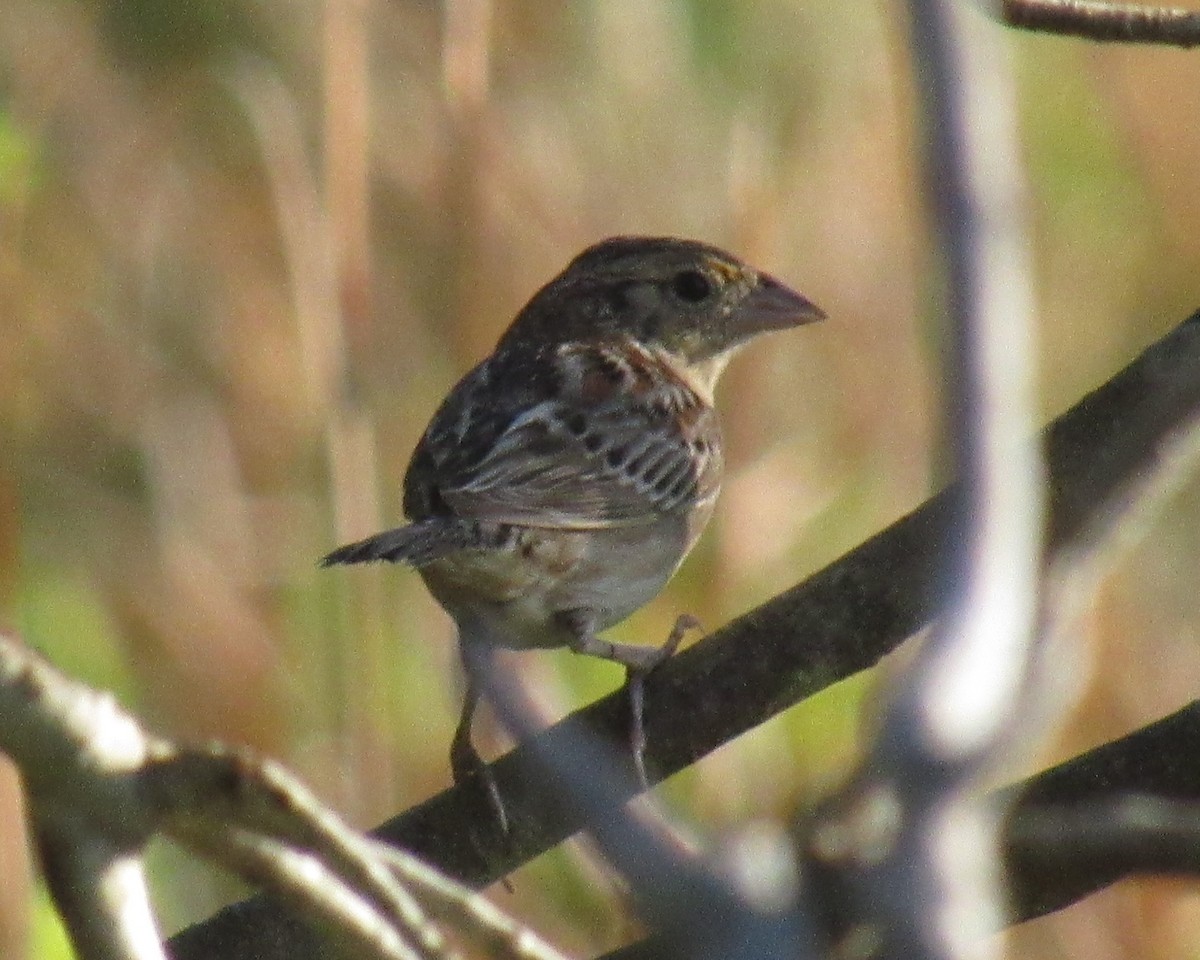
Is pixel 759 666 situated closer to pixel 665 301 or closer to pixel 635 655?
pixel 635 655

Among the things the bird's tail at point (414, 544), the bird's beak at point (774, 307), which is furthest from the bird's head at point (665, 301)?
the bird's tail at point (414, 544)

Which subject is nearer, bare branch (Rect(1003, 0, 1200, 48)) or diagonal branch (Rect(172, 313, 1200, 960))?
bare branch (Rect(1003, 0, 1200, 48))

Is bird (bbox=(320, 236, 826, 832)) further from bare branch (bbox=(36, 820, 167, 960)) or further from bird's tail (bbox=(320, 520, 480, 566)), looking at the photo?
bare branch (bbox=(36, 820, 167, 960))

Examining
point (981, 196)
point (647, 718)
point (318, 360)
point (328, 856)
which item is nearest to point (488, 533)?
point (647, 718)

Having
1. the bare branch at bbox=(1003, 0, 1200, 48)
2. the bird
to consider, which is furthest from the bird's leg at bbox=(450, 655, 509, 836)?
the bare branch at bbox=(1003, 0, 1200, 48)

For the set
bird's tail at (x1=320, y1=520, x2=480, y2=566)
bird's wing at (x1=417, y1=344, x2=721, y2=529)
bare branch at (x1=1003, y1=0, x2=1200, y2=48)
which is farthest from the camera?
bird's wing at (x1=417, y1=344, x2=721, y2=529)

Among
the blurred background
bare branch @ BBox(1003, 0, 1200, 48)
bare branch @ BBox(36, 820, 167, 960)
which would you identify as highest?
bare branch @ BBox(1003, 0, 1200, 48)

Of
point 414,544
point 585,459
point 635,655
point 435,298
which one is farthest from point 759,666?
point 435,298
